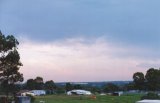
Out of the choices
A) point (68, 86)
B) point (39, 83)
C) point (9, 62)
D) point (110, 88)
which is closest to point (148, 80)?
point (110, 88)

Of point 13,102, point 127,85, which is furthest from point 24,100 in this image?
point 127,85

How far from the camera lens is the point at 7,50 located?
5241 cm

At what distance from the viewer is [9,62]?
173 ft

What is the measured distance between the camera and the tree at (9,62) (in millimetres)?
51469

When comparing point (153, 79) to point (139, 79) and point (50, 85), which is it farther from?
point (50, 85)

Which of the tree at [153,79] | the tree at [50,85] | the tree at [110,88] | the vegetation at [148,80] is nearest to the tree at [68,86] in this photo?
the tree at [50,85]

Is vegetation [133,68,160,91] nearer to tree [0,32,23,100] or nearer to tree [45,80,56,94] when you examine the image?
tree [45,80,56,94]

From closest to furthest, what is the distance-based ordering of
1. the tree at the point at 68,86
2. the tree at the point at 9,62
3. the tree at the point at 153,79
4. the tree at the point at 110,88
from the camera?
1. the tree at the point at 9,62
2. the tree at the point at 153,79
3. the tree at the point at 110,88
4. the tree at the point at 68,86

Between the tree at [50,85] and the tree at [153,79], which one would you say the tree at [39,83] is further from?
the tree at [153,79]

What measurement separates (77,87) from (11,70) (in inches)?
3864

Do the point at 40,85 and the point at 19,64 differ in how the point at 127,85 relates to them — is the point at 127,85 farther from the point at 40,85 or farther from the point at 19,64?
the point at 19,64

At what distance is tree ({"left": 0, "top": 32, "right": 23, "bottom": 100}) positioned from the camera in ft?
169

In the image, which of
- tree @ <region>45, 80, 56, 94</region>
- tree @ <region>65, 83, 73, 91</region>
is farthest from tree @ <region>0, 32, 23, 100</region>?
tree @ <region>65, 83, 73, 91</region>

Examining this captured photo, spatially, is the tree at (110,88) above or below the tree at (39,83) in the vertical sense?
below
